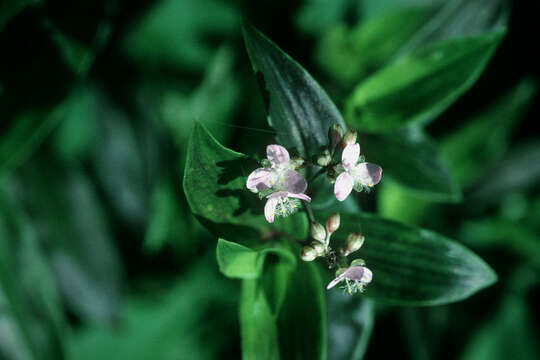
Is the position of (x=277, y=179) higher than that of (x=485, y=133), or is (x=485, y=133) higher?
(x=485, y=133)

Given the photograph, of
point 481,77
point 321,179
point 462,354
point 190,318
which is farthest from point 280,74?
point 462,354

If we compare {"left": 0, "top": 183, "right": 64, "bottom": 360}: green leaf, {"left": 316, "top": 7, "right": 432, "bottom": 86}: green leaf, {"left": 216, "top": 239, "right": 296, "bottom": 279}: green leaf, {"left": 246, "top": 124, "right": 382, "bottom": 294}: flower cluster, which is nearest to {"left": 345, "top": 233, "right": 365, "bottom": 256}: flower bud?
{"left": 246, "top": 124, "right": 382, "bottom": 294}: flower cluster

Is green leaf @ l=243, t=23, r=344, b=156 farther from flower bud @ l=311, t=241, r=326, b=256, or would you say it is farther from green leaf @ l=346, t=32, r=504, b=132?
green leaf @ l=346, t=32, r=504, b=132

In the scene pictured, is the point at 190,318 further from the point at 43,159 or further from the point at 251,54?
the point at 251,54


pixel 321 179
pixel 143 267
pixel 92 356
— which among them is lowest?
pixel 92 356

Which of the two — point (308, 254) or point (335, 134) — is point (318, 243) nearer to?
point (308, 254)

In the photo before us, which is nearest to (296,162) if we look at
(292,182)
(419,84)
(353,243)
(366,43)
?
(292,182)

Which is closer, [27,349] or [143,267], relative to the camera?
[27,349]
